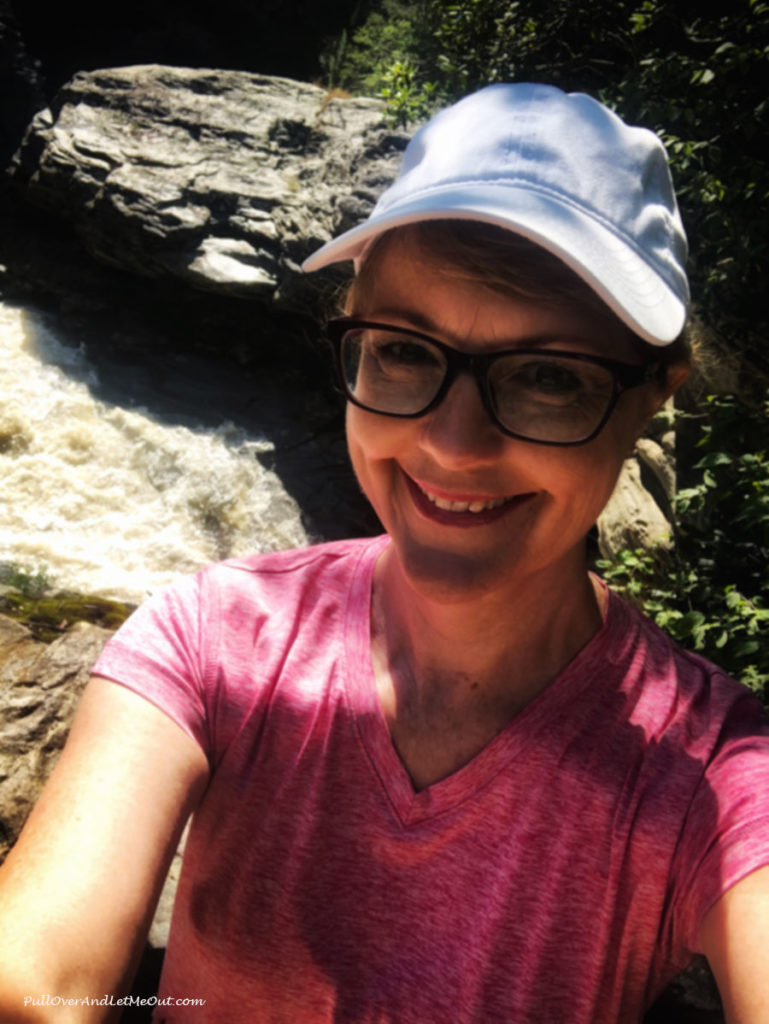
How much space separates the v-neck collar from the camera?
1.12m

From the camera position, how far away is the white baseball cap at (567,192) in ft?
3.37

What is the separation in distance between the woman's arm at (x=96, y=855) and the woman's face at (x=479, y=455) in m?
0.45

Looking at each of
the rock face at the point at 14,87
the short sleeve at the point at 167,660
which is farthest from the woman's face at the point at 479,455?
the rock face at the point at 14,87

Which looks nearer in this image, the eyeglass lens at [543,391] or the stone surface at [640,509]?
the eyeglass lens at [543,391]

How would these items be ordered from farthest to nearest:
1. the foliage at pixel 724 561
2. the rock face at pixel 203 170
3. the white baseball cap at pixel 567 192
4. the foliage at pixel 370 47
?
the foliage at pixel 370 47
the rock face at pixel 203 170
the foliage at pixel 724 561
the white baseball cap at pixel 567 192

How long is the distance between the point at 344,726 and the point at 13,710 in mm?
2533

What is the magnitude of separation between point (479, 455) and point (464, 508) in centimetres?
10

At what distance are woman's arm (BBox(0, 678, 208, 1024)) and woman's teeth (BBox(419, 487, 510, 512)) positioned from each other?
496 millimetres

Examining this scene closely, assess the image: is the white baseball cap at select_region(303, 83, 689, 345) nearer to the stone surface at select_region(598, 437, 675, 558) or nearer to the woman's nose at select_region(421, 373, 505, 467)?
the woman's nose at select_region(421, 373, 505, 467)

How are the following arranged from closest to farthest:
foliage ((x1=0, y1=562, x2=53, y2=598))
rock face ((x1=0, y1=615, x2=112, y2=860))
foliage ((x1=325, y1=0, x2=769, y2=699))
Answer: rock face ((x1=0, y1=615, x2=112, y2=860)) < foliage ((x1=325, y1=0, x2=769, y2=699)) < foliage ((x1=0, y1=562, x2=53, y2=598))

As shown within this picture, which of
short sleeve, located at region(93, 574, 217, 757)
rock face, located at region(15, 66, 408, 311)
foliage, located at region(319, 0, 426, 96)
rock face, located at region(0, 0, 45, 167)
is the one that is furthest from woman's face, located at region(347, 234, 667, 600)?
rock face, located at region(0, 0, 45, 167)

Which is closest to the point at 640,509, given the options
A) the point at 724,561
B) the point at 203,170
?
the point at 724,561

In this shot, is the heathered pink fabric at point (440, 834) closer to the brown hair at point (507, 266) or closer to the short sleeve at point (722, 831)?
the short sleeve at point (722, 831)

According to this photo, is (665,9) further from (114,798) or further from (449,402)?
(114,798)
